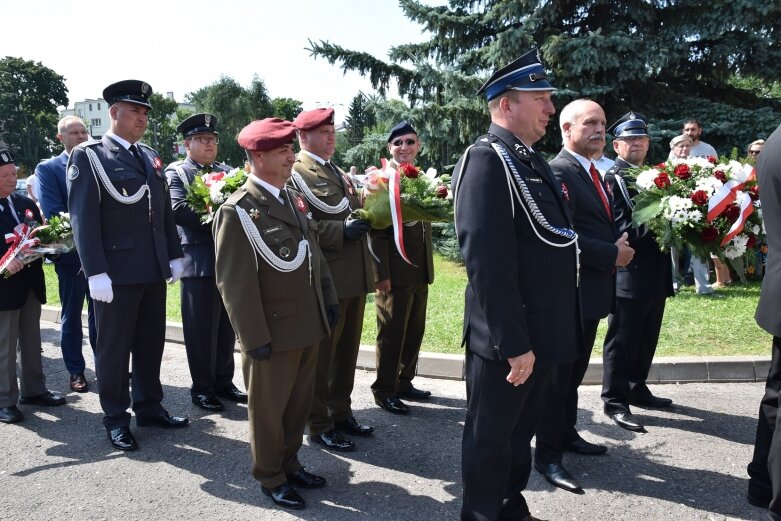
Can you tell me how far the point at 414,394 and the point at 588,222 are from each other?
218cm

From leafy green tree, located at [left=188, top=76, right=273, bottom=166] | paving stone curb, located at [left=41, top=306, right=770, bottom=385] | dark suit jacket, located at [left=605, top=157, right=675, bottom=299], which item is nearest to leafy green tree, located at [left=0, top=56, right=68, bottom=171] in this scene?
leafy green tree, located at [left=188, top=76, right=273, bottom=166]

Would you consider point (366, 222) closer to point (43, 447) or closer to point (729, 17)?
point (43, 447)

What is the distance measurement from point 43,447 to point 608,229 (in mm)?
4020

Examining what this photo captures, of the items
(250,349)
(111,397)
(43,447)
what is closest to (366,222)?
(250,349)

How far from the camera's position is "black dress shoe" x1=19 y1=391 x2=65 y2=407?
5.24 metres

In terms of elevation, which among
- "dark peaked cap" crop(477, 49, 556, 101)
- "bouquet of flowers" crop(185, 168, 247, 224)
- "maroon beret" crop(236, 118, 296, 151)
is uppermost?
"dark peaked cap" crop(477, 49, 556, 101)

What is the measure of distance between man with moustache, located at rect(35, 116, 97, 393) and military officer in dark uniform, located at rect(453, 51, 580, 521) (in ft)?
13.2

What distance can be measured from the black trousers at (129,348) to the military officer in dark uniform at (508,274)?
265 centimetres

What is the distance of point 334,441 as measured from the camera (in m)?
4.32

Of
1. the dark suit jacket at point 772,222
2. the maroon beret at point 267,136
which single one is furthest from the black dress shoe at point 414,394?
the dark suit jacket at point 772,222

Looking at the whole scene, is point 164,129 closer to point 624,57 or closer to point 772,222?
point 624,57

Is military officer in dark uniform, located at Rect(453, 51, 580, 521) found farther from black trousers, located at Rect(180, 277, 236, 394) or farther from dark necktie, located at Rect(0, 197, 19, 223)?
dark necktie, located at Rect(0, 197, 19, 223)

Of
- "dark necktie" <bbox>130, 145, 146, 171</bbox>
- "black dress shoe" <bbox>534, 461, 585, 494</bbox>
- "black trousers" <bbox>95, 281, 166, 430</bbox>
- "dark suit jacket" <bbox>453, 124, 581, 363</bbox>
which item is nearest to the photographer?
"dark suit jacket" <bbox>453, 124, 581, 363</bbox>

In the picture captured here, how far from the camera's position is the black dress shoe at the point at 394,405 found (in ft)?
16.3
